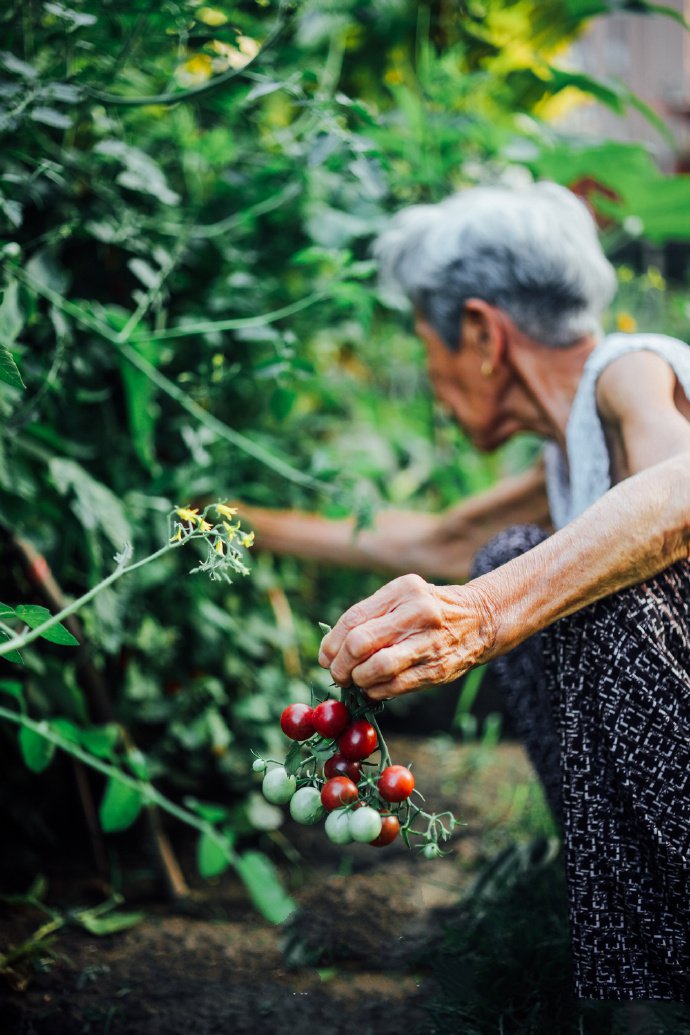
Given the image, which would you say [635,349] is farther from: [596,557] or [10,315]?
[10,315]

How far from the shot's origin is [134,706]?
150 cm

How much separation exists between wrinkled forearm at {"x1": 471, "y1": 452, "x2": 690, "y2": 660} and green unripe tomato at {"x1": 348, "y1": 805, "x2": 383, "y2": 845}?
0.21 meters

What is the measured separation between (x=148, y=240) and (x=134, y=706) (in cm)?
79

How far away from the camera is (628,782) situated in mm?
980

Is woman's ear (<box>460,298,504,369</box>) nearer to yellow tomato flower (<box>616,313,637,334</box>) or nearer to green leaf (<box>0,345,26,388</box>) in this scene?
yellow tomato flower (<box>616,313,637,334</box>)


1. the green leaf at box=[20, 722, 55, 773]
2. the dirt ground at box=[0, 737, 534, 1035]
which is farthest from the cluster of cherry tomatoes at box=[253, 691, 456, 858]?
the dirt ground at box=[0, 737, 534, 1035]

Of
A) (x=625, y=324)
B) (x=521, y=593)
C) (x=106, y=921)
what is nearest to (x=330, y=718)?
(x=521, y=593)

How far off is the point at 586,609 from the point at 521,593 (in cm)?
13

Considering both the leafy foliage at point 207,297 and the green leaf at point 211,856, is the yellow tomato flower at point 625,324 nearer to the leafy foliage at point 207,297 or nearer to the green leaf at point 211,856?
the leafy foliage at point 207,297

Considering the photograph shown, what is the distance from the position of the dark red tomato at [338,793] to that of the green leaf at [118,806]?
0.42 meters

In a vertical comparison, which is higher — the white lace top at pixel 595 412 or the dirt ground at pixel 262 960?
the white lace top at pixel 595 412

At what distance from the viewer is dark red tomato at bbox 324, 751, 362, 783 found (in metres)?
0.82

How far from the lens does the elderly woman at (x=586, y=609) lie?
87 cm

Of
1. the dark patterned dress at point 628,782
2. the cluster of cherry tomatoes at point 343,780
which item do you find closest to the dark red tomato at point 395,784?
the cluster of cherry tomatoes at point 343,780
